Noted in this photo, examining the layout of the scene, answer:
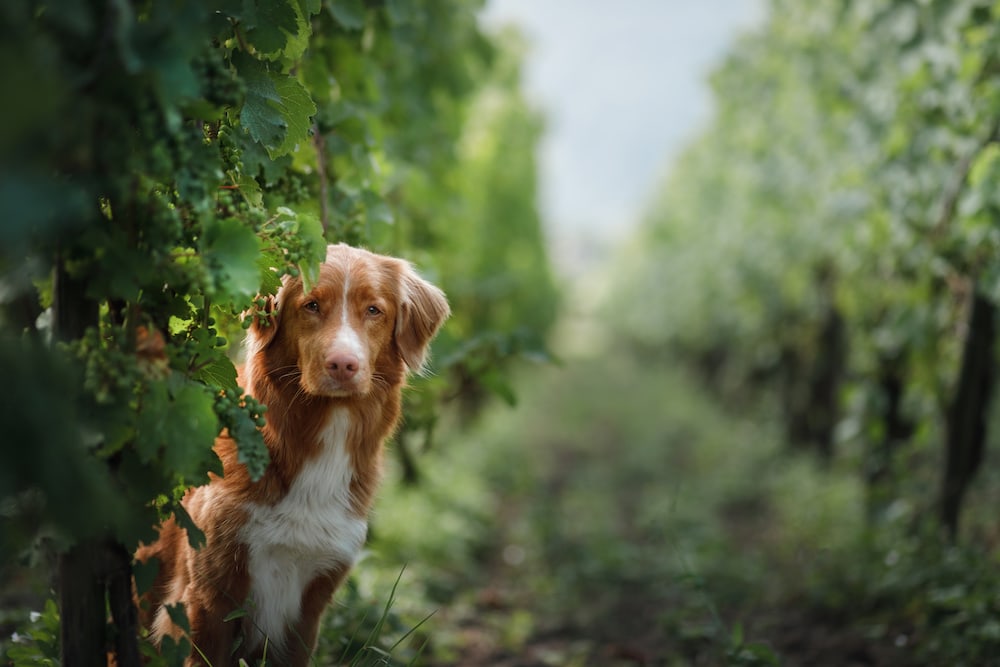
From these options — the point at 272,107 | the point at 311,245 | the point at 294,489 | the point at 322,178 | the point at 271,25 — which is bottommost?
the point at 294,489

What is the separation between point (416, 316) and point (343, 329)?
48 cm

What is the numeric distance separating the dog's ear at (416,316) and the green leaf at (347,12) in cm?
121

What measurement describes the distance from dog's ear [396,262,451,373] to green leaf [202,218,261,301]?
3.90 feet

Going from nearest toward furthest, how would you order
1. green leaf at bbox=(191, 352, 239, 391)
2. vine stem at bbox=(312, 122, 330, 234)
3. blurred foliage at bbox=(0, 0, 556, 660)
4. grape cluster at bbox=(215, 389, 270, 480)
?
blurred foliage at bbox=(0, 0, 556, 660), grape cluster at bbox=(215, 389, 270, 480), green leaf at bbox=(191, 352, 239, 391), vine stem at bbox=(312, 122, 330, 234)

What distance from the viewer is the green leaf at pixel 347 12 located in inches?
152

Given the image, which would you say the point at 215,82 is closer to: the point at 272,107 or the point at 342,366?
the point at 272,107

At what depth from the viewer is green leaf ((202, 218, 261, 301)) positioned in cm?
227

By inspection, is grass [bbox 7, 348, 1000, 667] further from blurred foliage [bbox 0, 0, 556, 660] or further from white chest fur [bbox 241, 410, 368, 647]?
blurred foliage [bbox 0, 0, 556, 660]

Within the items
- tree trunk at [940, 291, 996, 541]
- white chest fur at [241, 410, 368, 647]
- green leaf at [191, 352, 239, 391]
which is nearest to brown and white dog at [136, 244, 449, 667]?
white chest fur at [241, 410, 368, 647]

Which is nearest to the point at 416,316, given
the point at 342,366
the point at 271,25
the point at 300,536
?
the point at 342,366

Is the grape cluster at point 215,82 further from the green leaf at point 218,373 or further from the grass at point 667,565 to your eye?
the grass at point 667,565

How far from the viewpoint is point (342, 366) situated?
9.89ft

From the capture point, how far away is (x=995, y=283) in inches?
219

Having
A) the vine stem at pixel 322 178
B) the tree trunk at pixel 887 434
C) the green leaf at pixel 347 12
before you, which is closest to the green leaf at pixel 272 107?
the vine stem at pixel 322 178
